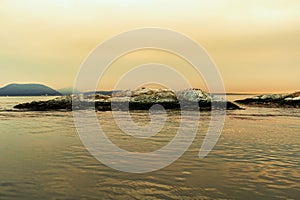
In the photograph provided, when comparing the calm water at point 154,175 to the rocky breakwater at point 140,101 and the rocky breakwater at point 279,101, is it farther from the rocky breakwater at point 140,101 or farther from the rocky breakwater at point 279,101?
the rocky breakwater at point 279,101

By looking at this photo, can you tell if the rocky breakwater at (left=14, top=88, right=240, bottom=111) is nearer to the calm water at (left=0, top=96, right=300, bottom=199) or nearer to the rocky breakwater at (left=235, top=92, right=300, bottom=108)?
the rocky breakwater at (left=235, top=92, right=300, bottom=108)

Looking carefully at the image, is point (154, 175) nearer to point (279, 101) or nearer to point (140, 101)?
point (140, 101)

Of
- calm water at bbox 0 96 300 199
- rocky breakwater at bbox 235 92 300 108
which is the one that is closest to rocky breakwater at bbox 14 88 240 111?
rocky breakwater at bbox 235 92 300 108

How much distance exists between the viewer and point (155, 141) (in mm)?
19109

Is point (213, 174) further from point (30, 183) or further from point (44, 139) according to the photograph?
point (44, 139)

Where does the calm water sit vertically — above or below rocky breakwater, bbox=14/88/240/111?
below

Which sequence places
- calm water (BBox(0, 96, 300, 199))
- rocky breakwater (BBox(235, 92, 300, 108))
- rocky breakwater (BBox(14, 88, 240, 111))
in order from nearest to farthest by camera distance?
calm water (BBox(0, 96, 300, 199)) → rocky breakwater (BBox(14, 88, 240, 111)) → rocky breakwater (BBox(235, 92, 300, 108))

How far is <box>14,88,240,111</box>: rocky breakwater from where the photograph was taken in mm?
54938

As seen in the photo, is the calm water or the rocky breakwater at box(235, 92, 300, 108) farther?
the rocky breakwater at box(235, 92, 300, 108)

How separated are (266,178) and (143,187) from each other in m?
4.48

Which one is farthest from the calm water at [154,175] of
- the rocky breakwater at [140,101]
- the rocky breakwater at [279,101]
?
the rocky breakwater at [279,101]

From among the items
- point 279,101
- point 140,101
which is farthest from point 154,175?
point 279,101

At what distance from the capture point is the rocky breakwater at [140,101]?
5494 centimetres

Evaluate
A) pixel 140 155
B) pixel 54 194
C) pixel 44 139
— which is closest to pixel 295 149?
pixel 140 155
